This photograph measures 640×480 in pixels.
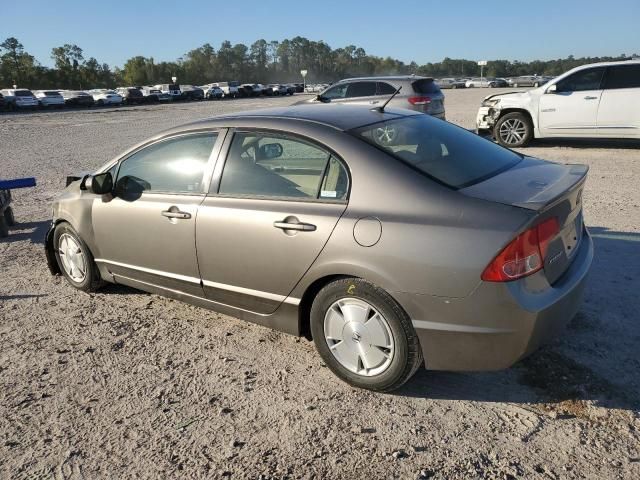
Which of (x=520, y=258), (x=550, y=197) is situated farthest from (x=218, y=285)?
(x=550, y=197)

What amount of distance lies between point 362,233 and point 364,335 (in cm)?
58

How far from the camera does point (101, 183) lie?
4.13 meters

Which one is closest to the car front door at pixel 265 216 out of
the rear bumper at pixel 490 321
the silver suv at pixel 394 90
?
the rear bumper at pixel 490 321

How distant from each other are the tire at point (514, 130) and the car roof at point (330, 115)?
8151 millimetres

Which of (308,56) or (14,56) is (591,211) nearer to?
(14,56)

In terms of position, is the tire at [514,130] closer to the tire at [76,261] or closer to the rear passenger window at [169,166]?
the rear passenger window at [169,166]

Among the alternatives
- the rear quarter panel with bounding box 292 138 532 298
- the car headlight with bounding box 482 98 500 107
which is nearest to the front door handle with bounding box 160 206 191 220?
the rear quarter panel with bounding box 292 138 532 298

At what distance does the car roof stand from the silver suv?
317 inches

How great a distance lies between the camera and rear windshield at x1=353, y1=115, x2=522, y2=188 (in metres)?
3.03

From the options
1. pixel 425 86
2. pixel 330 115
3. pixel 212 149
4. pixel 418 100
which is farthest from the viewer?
pixel 425 86

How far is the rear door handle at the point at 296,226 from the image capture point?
303 centimetres

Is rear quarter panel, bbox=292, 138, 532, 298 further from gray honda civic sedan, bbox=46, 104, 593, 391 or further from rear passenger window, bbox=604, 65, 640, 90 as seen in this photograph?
rear passenger window, bbox=604, 65, 640, 90

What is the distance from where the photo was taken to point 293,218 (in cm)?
311

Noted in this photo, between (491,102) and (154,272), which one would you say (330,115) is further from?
(491,102)
